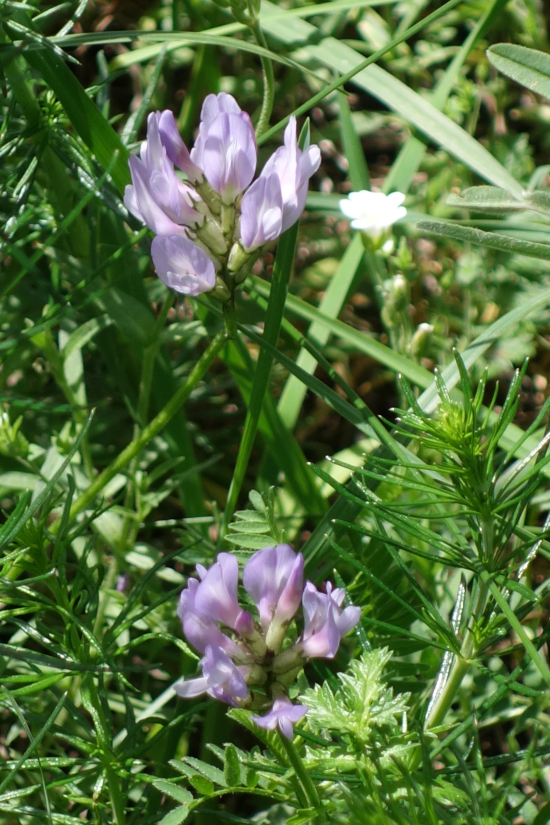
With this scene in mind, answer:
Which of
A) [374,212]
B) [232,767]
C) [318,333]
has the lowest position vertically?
[232,767]

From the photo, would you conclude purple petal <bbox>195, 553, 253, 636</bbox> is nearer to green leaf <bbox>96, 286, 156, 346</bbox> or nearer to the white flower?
green leaf <bbox>96, 286, 156, 346</bbox>

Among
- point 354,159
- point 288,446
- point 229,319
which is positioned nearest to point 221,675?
point 229,319

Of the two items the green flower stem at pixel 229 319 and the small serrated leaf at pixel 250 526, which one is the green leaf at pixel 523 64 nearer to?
the green flower stem at pixel 229 319

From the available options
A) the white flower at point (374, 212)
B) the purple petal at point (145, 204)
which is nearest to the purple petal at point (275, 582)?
the purple petal at point (145, 204)

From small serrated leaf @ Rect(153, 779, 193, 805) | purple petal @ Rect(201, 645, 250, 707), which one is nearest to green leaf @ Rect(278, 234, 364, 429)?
small serrated leaf @ Rect(153, 779, 193, 805)

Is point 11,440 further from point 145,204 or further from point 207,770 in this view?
point 207,770
